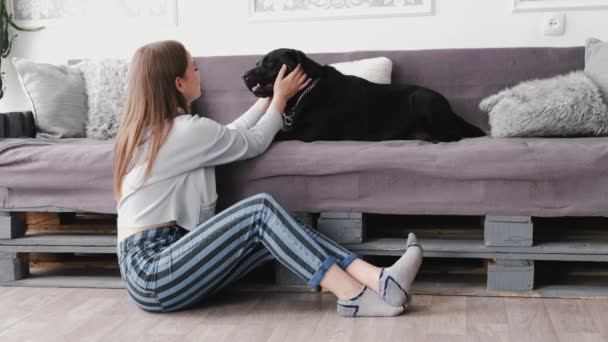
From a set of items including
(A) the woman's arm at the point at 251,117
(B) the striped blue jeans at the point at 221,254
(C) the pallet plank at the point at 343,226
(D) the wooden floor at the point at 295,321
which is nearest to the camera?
(D) the wooden floor at the point at 295,321

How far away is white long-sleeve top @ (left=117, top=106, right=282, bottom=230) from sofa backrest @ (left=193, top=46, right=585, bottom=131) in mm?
949

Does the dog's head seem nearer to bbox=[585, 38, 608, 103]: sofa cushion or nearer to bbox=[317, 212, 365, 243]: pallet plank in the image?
bbox=[317, 212, 365, 243]: pallet plank

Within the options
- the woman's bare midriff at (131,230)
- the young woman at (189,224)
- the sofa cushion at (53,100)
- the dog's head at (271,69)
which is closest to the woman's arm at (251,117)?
the dog's head at (271,69)

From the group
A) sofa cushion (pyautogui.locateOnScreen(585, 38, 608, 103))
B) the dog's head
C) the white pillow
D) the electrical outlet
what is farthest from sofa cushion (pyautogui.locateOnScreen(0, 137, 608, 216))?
the electrical outlet

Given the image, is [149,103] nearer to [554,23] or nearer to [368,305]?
[368,305]

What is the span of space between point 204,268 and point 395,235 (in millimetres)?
702

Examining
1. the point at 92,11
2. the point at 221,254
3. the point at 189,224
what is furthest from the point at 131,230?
the point at 92,11

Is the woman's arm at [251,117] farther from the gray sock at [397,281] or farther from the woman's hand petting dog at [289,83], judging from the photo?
the gray sock at [397,281]

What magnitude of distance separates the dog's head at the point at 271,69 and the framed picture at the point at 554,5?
3.71ft

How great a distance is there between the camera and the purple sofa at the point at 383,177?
1.95 metres

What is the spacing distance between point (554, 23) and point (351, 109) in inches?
43.6

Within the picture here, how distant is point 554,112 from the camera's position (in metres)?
2.26

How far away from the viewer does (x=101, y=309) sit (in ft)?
6.39

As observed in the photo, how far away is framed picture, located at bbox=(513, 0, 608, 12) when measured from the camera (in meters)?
2.81
